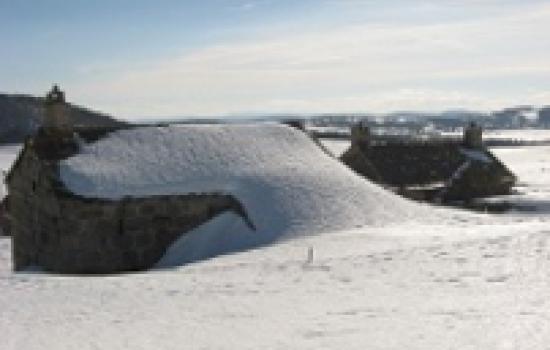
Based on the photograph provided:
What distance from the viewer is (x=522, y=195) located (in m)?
41.3

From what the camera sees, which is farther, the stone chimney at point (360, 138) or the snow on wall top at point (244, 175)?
the stone chimney at point (360, 138)

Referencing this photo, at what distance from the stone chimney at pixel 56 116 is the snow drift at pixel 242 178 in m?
0.88

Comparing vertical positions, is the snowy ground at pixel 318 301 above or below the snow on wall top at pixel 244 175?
below

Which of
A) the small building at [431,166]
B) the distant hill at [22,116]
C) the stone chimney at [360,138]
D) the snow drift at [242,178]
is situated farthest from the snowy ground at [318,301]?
the distant hill at [22,116]

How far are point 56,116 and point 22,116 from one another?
10853 cm

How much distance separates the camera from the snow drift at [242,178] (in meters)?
22.2

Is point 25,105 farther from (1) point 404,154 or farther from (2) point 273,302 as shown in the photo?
(2) point 273,302

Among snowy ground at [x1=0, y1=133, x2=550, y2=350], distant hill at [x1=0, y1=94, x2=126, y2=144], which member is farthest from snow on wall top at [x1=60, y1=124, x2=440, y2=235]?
distant hill at [x1=0, y1=94, x2=126, y2=144]

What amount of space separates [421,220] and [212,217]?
20.2ft

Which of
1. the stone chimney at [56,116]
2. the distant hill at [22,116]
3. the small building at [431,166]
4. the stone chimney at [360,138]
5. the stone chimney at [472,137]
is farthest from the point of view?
the distant hill at [22,116]

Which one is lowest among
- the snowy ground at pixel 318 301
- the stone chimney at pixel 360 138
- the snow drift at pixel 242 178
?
the snowy ground at pixel 318 301

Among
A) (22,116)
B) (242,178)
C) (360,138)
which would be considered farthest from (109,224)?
(22,116)

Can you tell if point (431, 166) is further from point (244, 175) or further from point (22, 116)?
point (22, 116)

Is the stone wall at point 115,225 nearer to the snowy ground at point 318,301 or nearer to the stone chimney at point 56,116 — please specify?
the stone chimney at point 56,116
